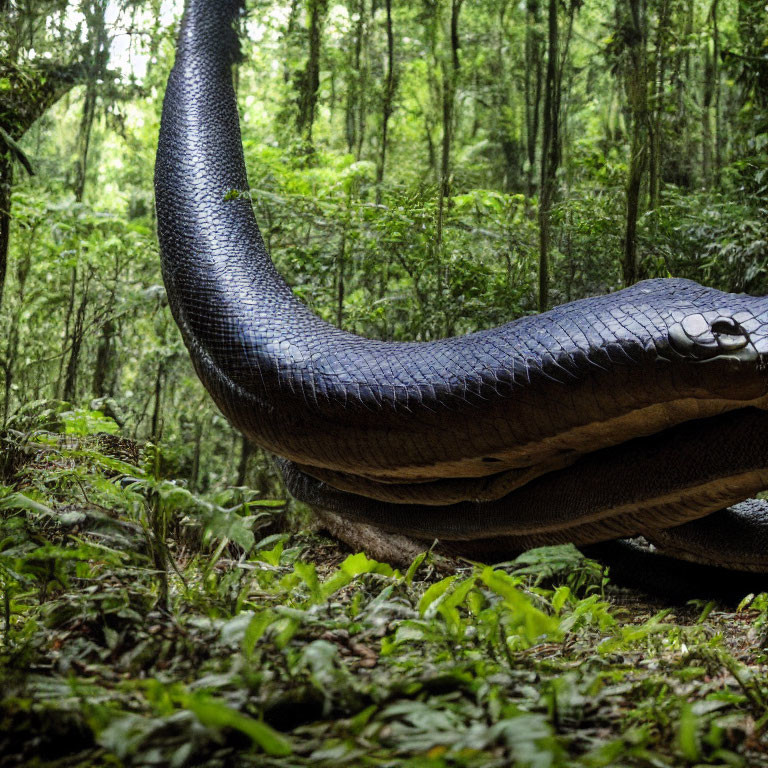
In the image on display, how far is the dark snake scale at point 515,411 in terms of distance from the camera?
5.74 ft

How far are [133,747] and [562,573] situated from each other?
1952mm

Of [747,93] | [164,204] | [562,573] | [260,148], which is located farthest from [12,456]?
[747,93]

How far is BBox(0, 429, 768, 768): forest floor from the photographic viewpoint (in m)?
0.76

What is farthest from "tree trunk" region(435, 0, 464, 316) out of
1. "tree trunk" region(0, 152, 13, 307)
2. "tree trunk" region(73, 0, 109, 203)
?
"tree trunk" region(73, 0, 109, 203)

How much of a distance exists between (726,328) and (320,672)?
49.1 inches

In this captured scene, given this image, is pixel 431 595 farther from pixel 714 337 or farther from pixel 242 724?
pixel 714 337

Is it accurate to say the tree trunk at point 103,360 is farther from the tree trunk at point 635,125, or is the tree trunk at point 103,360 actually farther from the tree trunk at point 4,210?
the tree trunk at point 635,125

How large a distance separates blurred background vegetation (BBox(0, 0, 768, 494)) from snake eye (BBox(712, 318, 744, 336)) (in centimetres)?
179

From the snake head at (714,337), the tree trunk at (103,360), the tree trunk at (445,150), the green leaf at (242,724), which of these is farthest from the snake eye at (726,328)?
the tree trunk at (103,360)

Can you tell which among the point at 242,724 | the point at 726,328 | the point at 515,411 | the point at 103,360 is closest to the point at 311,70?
the point at 103,360

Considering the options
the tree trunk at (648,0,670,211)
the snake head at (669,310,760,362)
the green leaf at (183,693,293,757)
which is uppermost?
the tree trunk at (648,0,670,211)

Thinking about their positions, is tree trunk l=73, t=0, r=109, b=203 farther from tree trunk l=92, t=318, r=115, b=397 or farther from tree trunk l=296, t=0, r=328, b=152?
tree trunk l=296, t=0, r=328, b=152

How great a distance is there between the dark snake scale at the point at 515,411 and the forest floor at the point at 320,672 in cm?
49

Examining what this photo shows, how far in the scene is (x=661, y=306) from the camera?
1.80 m
